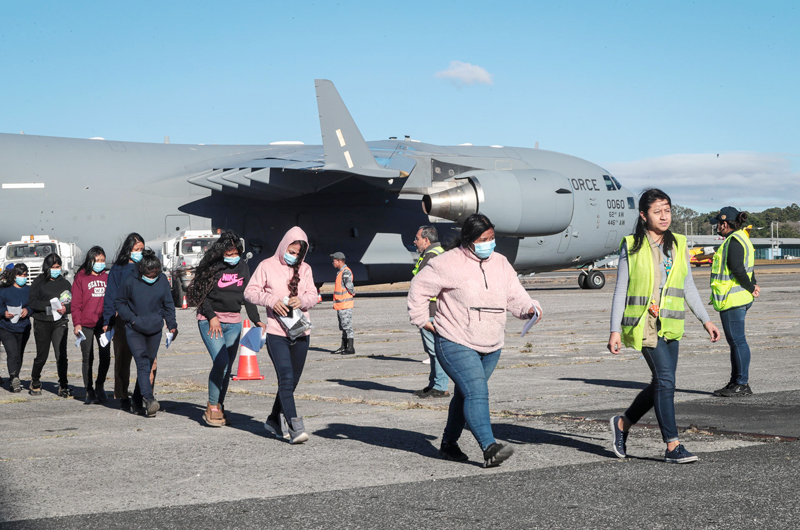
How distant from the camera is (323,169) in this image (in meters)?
23.3

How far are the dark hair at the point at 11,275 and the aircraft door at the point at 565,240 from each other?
19853mm

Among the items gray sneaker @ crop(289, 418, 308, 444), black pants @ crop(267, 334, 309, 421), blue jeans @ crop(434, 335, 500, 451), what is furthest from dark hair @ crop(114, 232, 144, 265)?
blue jeans @ crop(434, 335, 500, 451)

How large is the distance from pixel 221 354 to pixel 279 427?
1.32m

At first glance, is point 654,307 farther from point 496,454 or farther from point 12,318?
point 12,318

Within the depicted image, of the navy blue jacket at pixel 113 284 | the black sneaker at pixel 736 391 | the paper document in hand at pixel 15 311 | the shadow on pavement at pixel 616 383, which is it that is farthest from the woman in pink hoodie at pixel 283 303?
the paper document in hand at pixel 15 311

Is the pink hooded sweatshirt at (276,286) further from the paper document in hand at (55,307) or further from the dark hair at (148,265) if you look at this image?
the paper document in hand at (55,307)

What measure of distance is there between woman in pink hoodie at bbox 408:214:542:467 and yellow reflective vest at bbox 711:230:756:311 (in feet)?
14.0

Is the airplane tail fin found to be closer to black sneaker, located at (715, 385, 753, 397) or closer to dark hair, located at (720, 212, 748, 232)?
dark hair, located at (720, 212, 748, 232)

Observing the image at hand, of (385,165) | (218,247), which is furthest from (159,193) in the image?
(218,247)

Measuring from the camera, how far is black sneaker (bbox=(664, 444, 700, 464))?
236 inches

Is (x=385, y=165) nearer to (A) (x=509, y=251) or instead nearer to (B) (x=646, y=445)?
(A) (x=509, y=251)

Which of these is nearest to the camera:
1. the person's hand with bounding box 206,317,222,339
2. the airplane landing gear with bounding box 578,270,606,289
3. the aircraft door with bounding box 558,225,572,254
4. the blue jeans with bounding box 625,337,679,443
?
the blue jeans with bounding box 625,337,679,443

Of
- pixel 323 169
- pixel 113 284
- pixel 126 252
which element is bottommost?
pixel 113 284

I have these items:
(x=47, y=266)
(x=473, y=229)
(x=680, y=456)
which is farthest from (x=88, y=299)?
(x=680, y=456)
